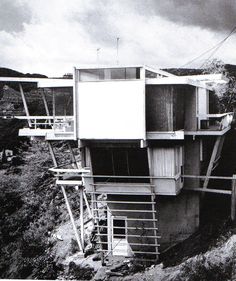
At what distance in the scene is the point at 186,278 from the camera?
9.36 meters

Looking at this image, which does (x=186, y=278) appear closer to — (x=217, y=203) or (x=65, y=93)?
(x=217, y=203)

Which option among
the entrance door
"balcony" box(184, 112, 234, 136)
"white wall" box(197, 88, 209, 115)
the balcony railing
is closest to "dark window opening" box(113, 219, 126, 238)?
the entrance door

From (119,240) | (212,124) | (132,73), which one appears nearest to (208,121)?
(212,124)

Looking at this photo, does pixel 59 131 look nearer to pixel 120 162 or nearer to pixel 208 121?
pixel 120 162

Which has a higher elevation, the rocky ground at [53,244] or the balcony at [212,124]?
the balcony at [212,124]

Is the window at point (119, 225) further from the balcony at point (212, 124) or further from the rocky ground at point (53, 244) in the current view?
the balcony at point (212, 124)

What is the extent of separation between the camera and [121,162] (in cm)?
1116

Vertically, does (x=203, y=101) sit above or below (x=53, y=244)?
above

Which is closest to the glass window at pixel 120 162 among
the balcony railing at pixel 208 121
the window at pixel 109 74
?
the window at pixel 109 74

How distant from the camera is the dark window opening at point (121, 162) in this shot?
36.0ft

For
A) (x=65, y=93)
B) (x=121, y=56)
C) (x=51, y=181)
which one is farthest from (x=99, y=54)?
(x=51, y=181)

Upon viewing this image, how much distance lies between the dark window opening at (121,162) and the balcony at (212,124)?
1614mm

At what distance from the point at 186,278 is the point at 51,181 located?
12171mm

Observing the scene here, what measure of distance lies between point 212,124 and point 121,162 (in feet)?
17.2
